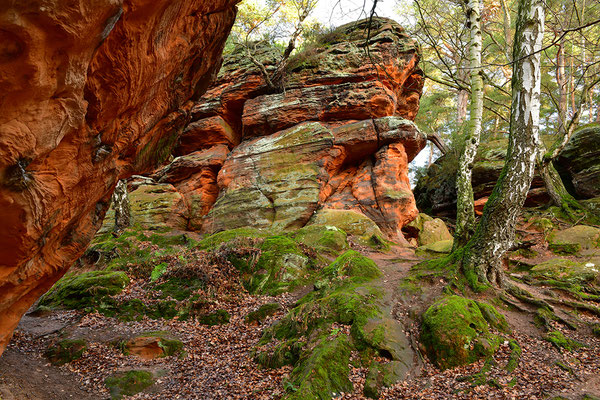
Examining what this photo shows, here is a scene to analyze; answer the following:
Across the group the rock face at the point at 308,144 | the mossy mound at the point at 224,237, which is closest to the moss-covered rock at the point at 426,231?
the rock face at the point at 308,144

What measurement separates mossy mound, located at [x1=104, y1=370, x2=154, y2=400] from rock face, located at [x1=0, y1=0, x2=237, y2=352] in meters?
1.87

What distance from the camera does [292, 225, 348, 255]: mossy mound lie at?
1193 centimetres

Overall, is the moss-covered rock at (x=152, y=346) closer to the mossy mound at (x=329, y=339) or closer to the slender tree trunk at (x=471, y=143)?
the mossy mound at (x=329, y=339)

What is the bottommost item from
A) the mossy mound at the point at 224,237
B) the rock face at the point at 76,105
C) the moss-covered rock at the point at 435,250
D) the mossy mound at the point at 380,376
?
the mossy mound at the point at 380,376

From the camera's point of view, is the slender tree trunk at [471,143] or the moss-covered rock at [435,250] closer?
the slender tree trunk at [471,143]

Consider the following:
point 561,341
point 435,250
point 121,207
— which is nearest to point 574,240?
point 435,250

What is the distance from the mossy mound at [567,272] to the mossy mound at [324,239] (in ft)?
20.7

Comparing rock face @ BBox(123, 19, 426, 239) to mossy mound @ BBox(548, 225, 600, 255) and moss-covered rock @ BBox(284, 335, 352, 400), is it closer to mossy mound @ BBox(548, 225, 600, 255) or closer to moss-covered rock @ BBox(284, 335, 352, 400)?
mossy mound @ BBox(548, 225, 600, 255)

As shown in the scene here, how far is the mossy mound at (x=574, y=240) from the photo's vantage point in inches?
465

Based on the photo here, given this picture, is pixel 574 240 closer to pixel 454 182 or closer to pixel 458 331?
pixel 454 182

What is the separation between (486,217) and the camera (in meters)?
7.51

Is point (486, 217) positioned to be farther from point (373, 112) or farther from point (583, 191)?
point (583, 191)

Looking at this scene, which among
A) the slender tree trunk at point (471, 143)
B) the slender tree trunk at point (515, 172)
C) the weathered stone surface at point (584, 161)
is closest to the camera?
the slender tree trunk at point (515, 172)

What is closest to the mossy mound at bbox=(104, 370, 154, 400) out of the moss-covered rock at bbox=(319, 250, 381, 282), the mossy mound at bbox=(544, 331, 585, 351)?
the moss-covered rock at bbox=(319, 250, 381, 282)
